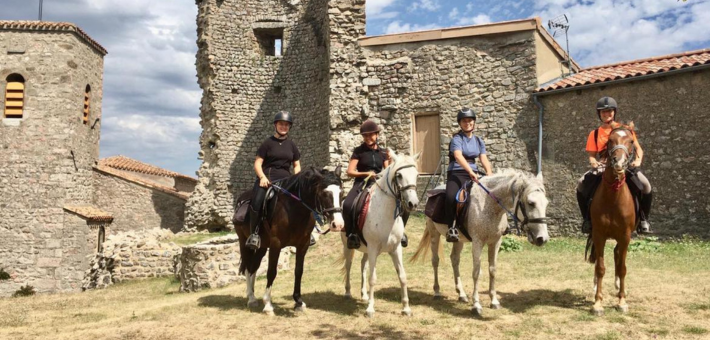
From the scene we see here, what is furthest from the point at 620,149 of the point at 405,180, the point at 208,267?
the point at 208,267

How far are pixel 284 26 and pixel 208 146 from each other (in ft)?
19.0

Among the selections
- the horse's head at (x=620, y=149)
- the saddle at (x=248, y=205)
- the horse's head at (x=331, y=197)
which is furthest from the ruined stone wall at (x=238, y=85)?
the horse's head at (x=620, y=149)

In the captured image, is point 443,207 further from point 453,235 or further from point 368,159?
point 368,159

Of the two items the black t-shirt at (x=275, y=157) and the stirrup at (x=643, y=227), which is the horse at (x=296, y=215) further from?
the stirrup at (x=643, y=227)

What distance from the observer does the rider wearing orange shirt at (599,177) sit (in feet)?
20.3

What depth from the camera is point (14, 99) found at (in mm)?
20469

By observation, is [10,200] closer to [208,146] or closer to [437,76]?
[208,146]

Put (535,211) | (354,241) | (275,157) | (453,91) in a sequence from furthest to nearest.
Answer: (453,91), (275,157), (354,241), (535,211)

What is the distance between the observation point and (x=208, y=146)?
65.4 feet

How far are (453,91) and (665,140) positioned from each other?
5.69 m

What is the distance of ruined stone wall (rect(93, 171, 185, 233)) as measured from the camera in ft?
71.1

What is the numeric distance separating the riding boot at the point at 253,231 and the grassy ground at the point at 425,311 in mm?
930

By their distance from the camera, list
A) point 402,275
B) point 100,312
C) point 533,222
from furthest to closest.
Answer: point 100,312
point 402,275
point 533,222

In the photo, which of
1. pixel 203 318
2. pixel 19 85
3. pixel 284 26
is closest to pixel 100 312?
pixel 203 318
